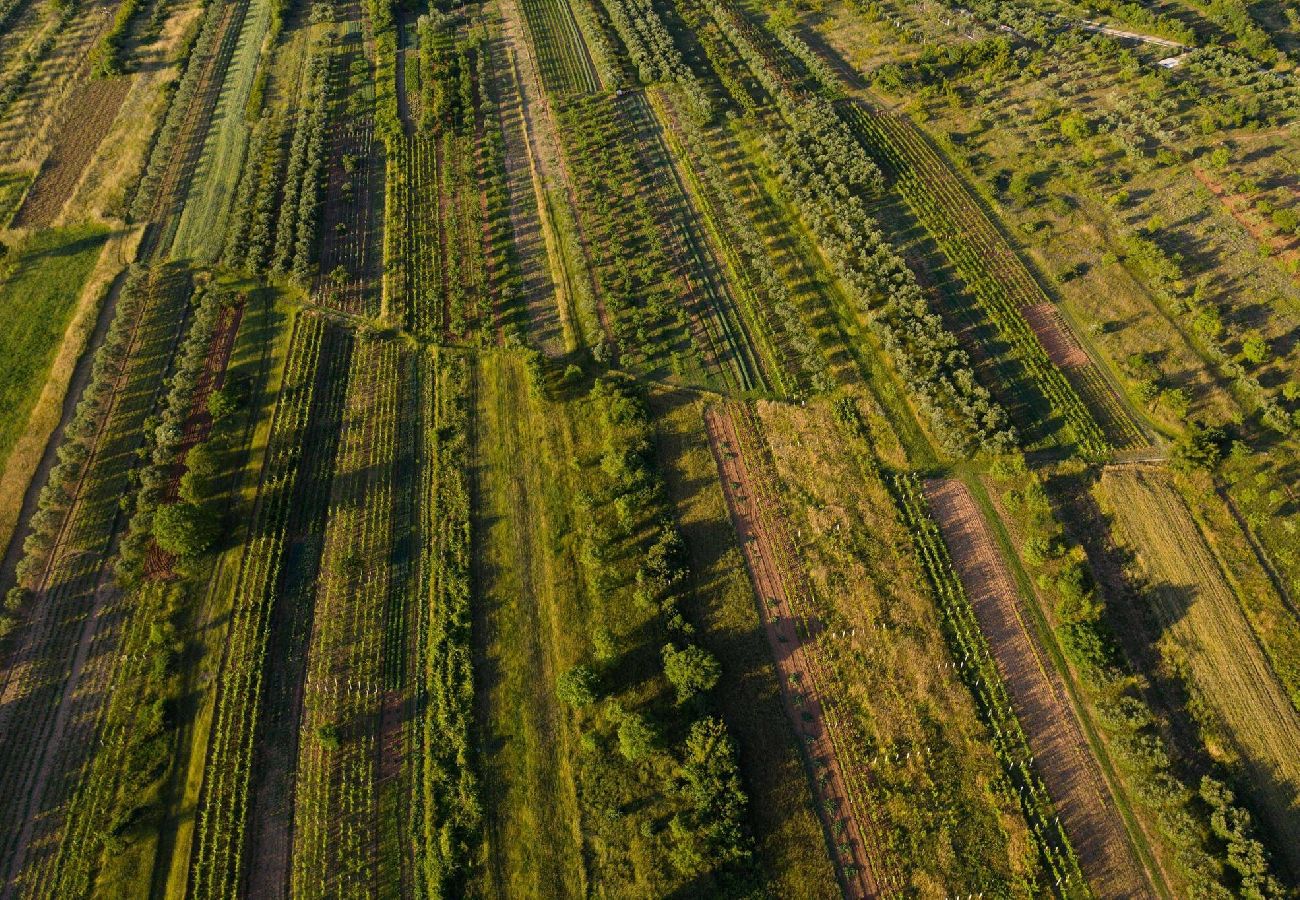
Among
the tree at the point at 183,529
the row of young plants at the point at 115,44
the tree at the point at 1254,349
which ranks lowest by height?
the tree at the point at 1254,349

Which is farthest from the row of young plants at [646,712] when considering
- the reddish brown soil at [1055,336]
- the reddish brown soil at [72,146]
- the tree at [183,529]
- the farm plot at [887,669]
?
the reddish brown soil at [72,146]

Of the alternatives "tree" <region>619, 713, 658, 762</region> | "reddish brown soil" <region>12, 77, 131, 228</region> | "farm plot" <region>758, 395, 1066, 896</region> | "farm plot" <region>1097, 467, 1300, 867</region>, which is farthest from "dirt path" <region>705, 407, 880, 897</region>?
"reddish brown soil" <region>12, 77, 131, 228</region>

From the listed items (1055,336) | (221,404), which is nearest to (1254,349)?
(1055,336)

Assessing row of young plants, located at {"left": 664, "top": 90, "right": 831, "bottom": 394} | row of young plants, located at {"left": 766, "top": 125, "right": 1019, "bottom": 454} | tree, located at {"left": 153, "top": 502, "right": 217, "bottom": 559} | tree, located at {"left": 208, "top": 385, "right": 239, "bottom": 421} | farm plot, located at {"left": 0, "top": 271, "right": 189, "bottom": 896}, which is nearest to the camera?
farm plot, located at {"left": 0, "top": 271, "right": 189, "bottom": 896}

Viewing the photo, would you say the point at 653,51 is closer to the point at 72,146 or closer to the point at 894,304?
the point at 894,304

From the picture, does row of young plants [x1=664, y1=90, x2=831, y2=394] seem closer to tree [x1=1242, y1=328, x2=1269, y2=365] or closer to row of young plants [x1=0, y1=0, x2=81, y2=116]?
tree [x1=1242, y1=328, x2=1269, y2=365]

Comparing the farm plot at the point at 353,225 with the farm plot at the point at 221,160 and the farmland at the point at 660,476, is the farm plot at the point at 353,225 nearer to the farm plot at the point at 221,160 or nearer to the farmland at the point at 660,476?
the farmland at the point at 660,476
